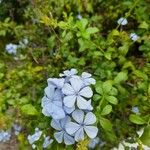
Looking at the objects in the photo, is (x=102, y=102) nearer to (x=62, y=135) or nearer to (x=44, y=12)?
(x=62, y=135)

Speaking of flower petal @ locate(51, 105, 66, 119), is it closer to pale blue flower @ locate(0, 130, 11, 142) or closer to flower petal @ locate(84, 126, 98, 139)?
flower petal @ locate(84, 126, 98, 139)

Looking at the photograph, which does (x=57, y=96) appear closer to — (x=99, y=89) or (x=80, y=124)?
(x=80, y=124)

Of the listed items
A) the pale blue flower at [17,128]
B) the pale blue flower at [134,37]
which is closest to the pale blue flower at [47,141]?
the pale blue flower at [17,128]

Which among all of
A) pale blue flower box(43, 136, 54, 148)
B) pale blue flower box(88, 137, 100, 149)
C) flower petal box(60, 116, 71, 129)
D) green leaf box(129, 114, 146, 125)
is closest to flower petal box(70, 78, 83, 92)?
flower petal box(60, 116, 71, 129)

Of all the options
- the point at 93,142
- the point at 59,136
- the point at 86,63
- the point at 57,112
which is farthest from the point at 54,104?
the point at 86,63

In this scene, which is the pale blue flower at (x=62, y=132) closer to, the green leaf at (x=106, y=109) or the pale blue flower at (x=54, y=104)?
the pale blue flower at (x=54, y=104)
